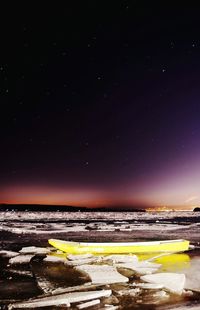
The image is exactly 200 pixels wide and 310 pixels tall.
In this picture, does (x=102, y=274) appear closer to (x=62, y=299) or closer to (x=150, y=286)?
(x=150, y=286)

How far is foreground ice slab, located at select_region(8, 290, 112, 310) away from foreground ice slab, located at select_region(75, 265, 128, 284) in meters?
0.99

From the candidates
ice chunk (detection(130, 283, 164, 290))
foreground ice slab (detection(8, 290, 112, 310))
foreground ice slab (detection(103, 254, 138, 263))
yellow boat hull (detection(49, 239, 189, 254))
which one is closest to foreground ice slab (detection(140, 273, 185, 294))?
ice chunk (detection(130, 283, 164, 290))

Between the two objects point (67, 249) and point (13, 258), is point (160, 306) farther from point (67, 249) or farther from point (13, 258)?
point (67, 249)

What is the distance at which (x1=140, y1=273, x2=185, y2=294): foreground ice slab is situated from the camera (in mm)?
6258

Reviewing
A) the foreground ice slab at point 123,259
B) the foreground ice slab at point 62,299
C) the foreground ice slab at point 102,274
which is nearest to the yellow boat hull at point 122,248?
the foreground ice slab at point 123,259

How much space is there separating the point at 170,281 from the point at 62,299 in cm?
225

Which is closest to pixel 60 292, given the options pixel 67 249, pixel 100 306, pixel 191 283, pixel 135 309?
pixel 100 306

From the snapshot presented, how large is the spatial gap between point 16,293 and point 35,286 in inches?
24.5

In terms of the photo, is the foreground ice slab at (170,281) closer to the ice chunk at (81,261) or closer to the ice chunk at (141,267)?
the ice chunk at (141,267)

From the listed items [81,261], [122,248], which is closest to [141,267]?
[81,261]

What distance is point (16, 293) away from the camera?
6.27 meters

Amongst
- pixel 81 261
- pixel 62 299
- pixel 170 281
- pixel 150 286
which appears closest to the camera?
pixel 62 299

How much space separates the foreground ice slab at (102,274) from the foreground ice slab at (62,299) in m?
0.99

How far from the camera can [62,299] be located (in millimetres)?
5621
